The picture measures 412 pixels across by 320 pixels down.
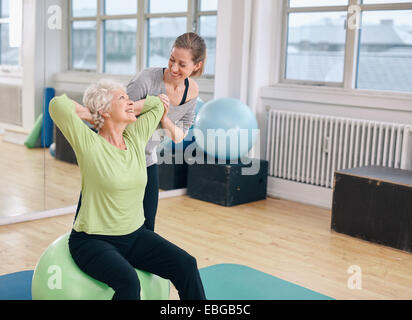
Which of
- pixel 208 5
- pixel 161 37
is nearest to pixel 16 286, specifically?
pixel 161 37

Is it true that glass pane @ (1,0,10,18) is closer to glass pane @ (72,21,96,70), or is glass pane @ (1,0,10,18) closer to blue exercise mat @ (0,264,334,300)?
glass pane @ (72,21,96,70)

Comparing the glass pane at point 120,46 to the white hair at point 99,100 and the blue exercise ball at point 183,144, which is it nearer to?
the blue exercise ball at point 183,144

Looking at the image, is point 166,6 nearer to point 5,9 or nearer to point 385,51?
point 5,9

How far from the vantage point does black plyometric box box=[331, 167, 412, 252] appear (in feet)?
10.6

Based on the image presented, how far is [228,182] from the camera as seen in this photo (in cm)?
418

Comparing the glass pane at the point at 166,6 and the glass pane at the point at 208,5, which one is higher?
the glass pane at the point at 208,5

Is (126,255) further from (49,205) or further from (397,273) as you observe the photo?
(49,205)

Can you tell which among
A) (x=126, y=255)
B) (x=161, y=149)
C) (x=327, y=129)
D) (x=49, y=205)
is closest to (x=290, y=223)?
(x=327, y=129)

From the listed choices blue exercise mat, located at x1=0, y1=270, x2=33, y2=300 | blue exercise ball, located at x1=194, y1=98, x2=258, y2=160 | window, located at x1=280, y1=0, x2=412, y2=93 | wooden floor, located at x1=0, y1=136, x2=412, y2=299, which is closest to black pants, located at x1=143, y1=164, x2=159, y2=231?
blue exercise mat, located at x1=0, y1=270, x2=33, y2=300

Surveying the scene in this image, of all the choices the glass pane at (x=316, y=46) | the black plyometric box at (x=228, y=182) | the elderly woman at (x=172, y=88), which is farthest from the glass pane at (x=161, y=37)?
the elderly woman at (x=172, y=88)

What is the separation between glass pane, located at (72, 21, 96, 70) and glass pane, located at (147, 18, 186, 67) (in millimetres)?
529

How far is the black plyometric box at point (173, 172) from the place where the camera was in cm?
452

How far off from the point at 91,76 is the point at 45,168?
2.35ft

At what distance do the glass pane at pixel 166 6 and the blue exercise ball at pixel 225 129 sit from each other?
2.71 ft
